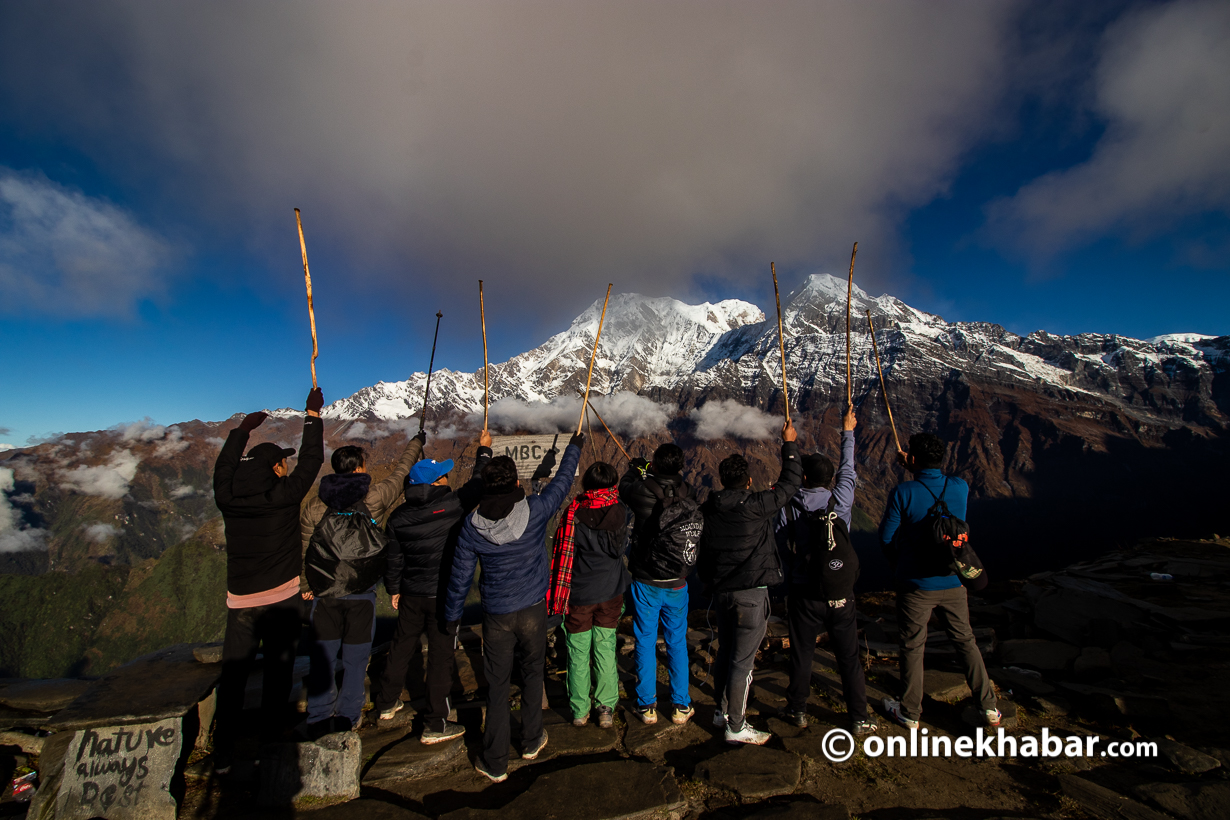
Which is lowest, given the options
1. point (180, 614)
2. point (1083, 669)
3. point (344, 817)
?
point (180, 614)

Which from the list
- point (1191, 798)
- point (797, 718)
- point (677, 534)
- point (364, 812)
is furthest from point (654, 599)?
point (1191, 798)

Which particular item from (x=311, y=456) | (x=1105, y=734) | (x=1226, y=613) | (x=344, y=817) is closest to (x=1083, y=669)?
(x=1105, y=734)

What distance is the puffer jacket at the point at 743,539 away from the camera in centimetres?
591

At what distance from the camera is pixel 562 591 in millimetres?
6102

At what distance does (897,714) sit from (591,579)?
4.18 metres

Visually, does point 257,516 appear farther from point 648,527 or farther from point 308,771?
point 648,527

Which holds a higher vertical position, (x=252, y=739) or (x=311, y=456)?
(x=311, y=456)

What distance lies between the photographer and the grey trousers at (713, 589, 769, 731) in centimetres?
581

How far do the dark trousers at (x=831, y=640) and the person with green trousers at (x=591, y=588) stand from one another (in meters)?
2.18

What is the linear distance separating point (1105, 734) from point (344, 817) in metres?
8.43

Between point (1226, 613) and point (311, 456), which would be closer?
point (311, 456)

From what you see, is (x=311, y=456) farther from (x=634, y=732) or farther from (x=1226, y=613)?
(x=1226, y=613)

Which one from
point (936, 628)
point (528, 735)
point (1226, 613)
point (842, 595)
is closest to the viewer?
point (528, 735)

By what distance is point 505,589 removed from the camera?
5.37 metres
